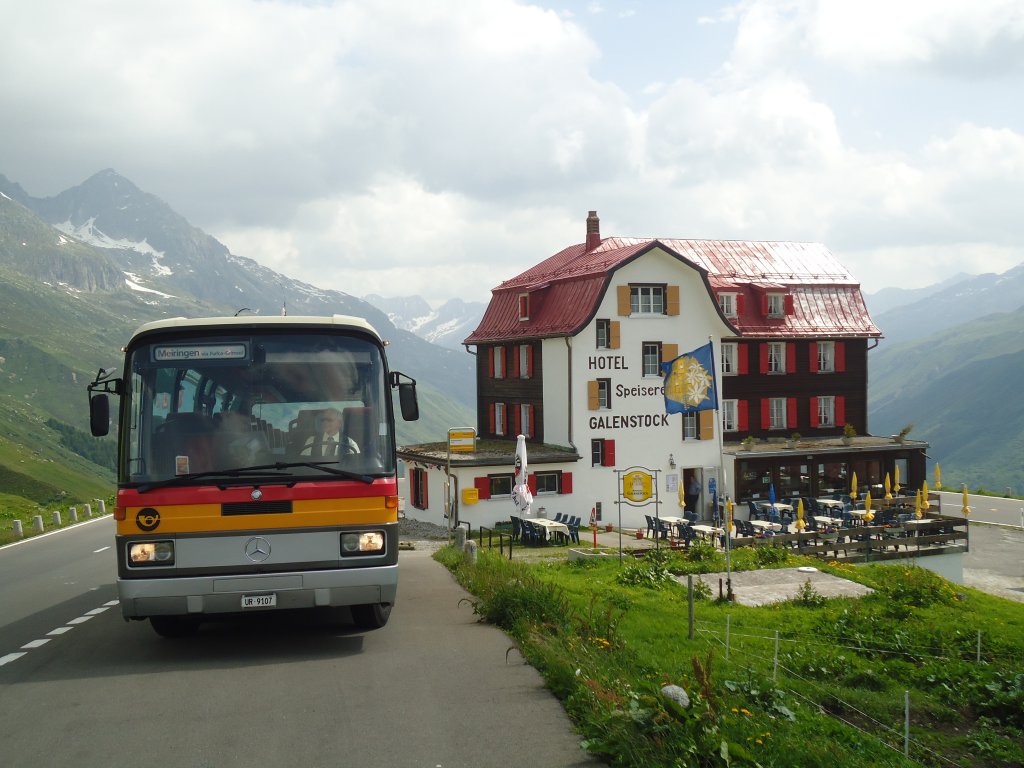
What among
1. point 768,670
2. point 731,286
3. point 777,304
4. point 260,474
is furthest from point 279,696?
point 777,304

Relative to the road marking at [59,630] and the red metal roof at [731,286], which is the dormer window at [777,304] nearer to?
the red metal roof at [731,286]

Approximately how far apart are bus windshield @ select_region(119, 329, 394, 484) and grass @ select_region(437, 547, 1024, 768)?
2921 mm

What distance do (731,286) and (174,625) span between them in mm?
39707

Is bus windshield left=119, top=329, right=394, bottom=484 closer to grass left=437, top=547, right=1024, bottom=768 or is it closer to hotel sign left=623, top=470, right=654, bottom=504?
grass left=437, top=547, right=1024, bottom=768

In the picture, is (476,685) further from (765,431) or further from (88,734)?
(765,431)

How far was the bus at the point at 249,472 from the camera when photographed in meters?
9.84

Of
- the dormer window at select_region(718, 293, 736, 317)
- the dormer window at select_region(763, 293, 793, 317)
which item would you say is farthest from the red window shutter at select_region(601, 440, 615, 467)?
the dormer window at select_region(763, 293, 793, 317)

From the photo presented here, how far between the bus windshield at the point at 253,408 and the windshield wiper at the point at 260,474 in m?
0.01

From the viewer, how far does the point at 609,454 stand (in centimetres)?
4259

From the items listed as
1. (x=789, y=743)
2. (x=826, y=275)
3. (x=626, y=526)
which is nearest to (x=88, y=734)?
(x=789, y=743)

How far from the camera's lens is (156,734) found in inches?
310

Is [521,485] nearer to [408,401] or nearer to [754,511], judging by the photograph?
[754,511]

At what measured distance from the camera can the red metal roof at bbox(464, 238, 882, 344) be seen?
44344 millimetres

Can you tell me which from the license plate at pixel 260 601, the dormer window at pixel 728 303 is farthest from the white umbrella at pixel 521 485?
the license plate at pixel 260 601
